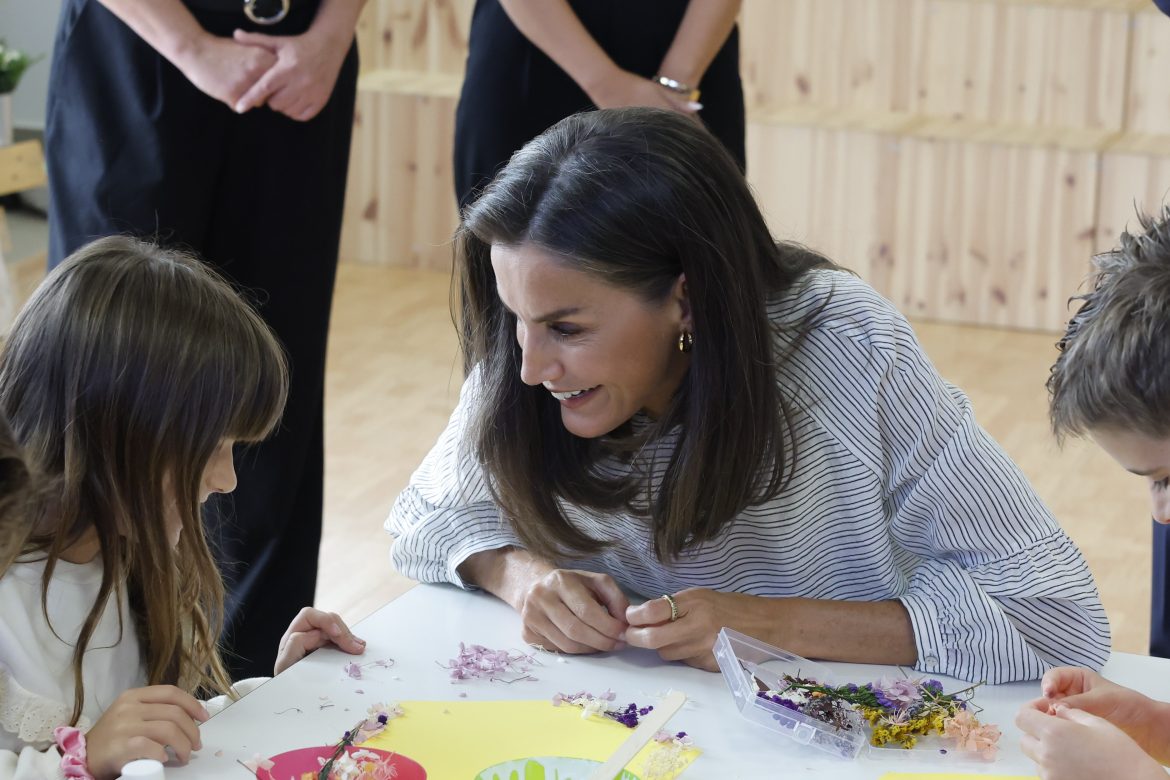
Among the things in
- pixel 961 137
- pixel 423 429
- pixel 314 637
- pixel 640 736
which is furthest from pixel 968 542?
pixel 961 137

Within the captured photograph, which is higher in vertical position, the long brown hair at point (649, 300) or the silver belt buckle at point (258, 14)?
the silver belt buckle at point (258, 14)

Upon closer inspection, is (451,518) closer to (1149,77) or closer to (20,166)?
(20,166)

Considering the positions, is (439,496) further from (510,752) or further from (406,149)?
(406,149)

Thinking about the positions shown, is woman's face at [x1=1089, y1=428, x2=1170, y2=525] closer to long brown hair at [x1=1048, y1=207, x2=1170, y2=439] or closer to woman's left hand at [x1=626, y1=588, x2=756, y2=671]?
long brown hair at [x1=1048, y1=207, x2=1170, y2=439]

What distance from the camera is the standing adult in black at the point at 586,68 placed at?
2.30m

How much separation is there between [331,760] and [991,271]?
12.4ft

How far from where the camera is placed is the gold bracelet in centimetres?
232

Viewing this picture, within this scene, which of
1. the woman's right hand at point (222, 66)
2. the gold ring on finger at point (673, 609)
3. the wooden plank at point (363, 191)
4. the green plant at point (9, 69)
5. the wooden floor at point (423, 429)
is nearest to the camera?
the gold ring on finger at point (673, 609)

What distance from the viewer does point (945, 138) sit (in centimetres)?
454

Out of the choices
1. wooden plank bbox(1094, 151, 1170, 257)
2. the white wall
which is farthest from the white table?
the white wall

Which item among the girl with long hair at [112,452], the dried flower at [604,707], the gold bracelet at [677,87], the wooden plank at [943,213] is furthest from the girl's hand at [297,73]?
the wooden plank at [943,213]

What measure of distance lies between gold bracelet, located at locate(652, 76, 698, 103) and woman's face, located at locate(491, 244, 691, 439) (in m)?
0.90

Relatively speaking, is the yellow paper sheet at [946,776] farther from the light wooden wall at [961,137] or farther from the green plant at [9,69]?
the green plant at [9,69]

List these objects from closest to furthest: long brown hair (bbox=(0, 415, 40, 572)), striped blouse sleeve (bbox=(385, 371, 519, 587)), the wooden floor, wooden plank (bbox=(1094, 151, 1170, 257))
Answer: long brown hair (bbox=(0, 415, 40, 572)) < striped blouse sleeve (bbox=(385, 371, 519, 587)) < the wooden floor < wooden plank (bbox=(1094, 151, 1170, 257))
